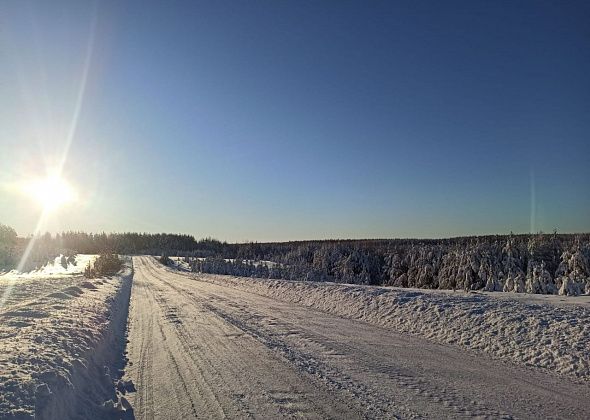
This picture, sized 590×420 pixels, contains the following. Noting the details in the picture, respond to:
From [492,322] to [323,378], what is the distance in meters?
6.16

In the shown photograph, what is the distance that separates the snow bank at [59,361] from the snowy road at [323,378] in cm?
52

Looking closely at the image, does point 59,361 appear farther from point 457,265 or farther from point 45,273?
point 457,265

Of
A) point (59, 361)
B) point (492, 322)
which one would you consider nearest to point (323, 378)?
point (59, 361)

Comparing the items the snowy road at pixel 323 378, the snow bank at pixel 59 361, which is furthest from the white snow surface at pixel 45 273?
the snowy road at pixel 323 378

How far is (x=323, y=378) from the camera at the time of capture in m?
7.52

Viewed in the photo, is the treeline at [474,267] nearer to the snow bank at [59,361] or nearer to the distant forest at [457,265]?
the distant forest at [457,265]

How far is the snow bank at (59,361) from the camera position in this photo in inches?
225

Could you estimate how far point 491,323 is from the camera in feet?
37.3

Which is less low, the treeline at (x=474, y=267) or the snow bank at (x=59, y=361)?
the treeline at (x=474, y=267)

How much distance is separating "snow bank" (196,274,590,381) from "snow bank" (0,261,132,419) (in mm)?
8062

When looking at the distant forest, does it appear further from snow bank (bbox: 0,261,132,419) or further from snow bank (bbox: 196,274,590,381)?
snow bank (bbox: 0,261,132,419)

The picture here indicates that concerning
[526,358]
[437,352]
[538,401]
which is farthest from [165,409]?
[526,358]

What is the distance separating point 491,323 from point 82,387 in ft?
32.1

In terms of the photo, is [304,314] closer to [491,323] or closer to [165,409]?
[491,323]
